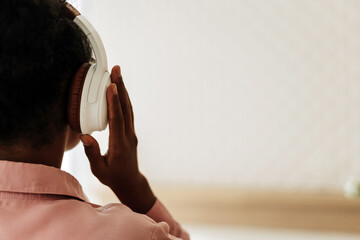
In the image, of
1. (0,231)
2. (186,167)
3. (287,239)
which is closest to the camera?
(0,231)

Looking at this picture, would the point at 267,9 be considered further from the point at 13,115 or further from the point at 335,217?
the point at 13,115

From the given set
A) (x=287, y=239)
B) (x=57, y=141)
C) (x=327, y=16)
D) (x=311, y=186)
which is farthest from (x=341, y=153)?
(x=57, y=141)

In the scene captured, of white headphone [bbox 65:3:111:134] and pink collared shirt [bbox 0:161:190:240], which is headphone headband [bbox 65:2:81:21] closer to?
white headphone [bbox 65:3:111:134]

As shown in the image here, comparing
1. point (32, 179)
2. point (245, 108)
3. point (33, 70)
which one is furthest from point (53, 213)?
point (245, 108)

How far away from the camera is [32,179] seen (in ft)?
1.75

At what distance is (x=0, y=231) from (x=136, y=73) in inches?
52.9

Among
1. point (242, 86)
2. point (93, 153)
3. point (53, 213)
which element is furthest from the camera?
point (242, 86)

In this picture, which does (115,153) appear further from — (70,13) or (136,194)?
(70,13)

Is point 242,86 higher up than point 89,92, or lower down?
higher up

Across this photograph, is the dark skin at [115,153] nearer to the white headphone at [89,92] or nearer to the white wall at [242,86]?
the white headphone at [89,92]

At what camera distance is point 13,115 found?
1.73 ft

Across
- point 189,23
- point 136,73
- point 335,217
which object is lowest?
point 335,217

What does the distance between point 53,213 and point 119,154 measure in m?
0.15

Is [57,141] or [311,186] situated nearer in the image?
[57,141]
